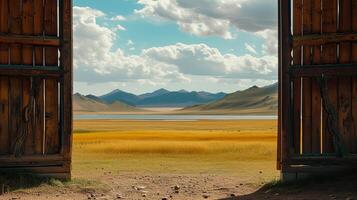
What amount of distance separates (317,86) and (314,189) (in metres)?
3.25

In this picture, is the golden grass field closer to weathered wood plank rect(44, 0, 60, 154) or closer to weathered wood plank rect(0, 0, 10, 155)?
weathered wood plank rect(44, 0, 60, 154)

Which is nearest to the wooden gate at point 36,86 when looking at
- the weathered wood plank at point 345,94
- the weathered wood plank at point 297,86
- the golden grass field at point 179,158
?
the golden grass field at point 179,158

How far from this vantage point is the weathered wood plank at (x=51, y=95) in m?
17.7

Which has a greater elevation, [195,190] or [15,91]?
[15,91]

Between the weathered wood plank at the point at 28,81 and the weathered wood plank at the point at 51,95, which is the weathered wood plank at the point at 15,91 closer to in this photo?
the weathered wood plank at the point at 28,81

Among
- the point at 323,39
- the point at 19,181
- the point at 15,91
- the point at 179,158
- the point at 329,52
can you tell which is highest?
the point at 323,39

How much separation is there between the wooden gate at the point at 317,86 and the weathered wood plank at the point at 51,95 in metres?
7.12

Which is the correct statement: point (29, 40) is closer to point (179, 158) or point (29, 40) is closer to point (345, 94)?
point (345, 94)

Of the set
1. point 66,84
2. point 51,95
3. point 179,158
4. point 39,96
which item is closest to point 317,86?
point 66,84

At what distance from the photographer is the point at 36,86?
A: 17438 millimetres

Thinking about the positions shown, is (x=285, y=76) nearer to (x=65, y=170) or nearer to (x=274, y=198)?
(x=274, y=198)

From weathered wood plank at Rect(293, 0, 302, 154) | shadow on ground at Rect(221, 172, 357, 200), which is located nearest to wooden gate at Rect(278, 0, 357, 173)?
weathered wood plank at Rect(293, 0, 302, 154)

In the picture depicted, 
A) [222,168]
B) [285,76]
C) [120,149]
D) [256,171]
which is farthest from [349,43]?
[120,149]

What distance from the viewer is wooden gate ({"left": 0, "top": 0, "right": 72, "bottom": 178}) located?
A: 1731 cm
